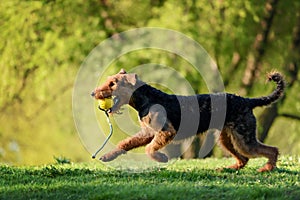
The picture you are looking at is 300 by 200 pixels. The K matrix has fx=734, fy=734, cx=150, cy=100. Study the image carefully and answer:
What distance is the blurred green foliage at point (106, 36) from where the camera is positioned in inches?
798

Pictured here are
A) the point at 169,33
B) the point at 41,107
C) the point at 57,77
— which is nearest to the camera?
the point at 169,33

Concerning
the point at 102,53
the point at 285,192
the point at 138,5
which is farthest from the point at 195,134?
the point at 138,5

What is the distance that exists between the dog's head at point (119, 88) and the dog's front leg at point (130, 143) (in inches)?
20.3

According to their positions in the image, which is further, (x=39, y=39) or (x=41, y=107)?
(x=41, y=107)

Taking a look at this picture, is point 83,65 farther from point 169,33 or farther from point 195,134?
point 195,134

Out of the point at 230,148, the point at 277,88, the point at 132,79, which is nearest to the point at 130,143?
the point at 132,79

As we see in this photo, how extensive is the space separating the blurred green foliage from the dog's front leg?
378 inches

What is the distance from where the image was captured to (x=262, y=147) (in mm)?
10125

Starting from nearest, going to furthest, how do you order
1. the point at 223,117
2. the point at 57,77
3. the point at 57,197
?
1. the point at 57,197
2. the point at 223,117
3. the point at 57,77

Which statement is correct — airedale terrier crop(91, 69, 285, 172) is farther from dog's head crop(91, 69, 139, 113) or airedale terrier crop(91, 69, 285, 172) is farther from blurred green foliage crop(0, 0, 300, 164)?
blurred green foliage crop(0, 0, 300, 164)

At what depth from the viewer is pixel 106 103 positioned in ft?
33.4

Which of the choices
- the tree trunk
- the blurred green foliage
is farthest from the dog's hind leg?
the tree trunk

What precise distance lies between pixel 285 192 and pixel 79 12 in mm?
13272

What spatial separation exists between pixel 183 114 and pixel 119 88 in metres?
0.96
